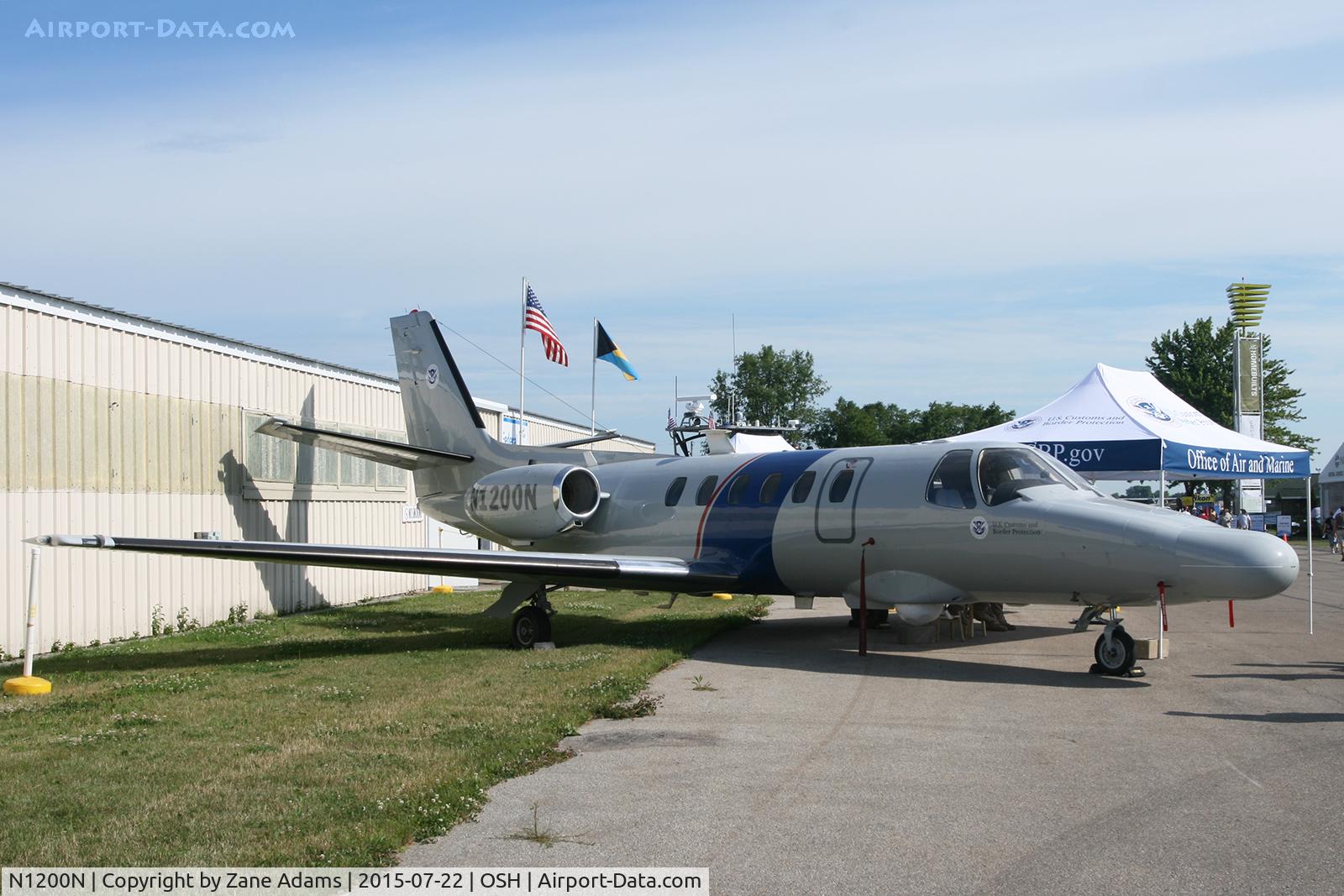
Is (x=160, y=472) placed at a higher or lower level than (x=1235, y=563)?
higher

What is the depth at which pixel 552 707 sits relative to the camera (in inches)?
376

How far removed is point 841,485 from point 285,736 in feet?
25.0

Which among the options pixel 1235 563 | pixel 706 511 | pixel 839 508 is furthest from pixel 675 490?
pixel 1235 563

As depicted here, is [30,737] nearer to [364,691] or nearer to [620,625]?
[364,691]

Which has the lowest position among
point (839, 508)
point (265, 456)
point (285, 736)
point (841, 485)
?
point (285, 736)

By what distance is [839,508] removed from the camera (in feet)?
45.2

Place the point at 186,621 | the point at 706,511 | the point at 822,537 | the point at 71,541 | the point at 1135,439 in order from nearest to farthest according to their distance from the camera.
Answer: the point at 71,541
the point at 822,537
the point at 706,511
the point at 186,621
the point at 1135,439

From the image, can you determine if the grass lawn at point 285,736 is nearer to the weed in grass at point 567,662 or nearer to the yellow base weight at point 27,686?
the weed in grass at point 567,662

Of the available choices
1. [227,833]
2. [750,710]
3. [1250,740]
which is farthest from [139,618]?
[1250,740]

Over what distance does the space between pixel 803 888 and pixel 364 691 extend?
637cm

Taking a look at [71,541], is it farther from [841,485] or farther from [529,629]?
[841,485]

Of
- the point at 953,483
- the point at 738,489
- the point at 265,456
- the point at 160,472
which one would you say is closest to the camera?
the point at 953,483

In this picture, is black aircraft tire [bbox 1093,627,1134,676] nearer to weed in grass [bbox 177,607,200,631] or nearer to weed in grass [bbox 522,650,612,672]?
weed in grass [bbox 522,650,612,672]

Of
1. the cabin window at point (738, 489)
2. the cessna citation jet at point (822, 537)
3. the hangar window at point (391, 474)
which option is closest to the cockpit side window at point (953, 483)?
the cessna citation jet at point (822, 537)
